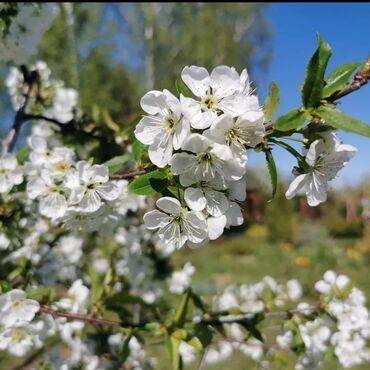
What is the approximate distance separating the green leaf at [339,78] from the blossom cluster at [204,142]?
0.15 m

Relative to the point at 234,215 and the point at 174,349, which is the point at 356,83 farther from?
the point at 174,349

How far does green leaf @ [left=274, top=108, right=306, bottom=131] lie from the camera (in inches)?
36.7

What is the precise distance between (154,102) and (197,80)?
0.30 feet

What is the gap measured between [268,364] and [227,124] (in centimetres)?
160

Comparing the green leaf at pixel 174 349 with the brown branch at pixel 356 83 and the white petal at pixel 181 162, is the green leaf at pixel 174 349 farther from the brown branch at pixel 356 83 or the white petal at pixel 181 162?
the brown branch at pixel 356 83

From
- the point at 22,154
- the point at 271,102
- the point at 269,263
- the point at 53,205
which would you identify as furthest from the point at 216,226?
the point at 269,263

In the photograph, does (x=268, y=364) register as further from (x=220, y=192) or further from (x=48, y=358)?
(x=220, y=192)

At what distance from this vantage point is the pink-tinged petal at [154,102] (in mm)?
966

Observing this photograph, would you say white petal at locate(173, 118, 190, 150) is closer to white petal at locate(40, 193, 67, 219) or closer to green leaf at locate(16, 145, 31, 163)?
white petal at locate(40, 193, 67, 219)

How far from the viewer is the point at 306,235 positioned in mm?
15078

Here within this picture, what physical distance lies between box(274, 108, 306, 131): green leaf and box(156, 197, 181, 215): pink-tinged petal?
234mm

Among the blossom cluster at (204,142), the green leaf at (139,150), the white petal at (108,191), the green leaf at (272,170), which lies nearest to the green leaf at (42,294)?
the white petal at (108,191)

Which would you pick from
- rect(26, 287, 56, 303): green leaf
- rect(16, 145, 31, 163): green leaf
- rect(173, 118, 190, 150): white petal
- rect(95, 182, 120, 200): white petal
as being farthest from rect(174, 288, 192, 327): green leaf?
rect(173, 118, 190, 150): white petal

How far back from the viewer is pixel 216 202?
38.6 inches
